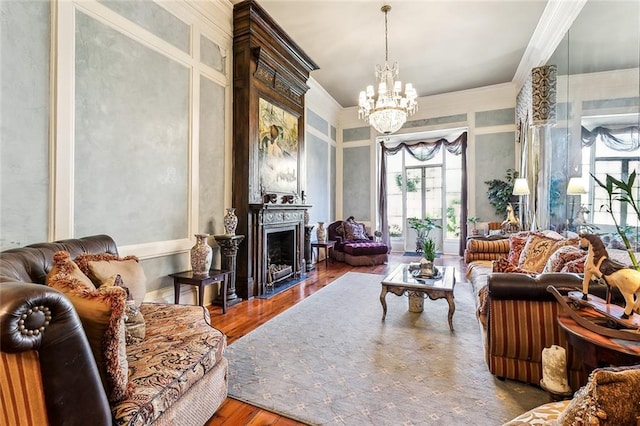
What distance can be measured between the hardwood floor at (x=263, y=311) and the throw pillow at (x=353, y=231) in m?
0.71

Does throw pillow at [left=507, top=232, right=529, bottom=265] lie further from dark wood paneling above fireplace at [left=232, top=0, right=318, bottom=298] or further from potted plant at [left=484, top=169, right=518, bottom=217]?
dark wood paneling above fireplace at [left=232, top=0, right=318, bottom=298]

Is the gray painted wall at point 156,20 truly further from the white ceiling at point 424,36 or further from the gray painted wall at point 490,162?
the gray painted wall at point 490,162

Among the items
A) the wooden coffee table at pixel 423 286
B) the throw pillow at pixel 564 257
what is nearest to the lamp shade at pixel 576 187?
the throw pillow at pixel 564 257

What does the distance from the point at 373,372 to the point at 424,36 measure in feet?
15.2

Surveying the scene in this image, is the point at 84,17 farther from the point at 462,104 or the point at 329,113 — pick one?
the point at 462,104

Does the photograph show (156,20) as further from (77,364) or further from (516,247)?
(516,247)

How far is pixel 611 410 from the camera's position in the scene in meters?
0.66

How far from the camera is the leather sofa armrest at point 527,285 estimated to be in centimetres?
190

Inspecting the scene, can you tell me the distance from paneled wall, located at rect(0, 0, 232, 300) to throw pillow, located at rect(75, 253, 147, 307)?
64 centimetres

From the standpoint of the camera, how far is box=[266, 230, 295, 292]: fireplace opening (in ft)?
15.8

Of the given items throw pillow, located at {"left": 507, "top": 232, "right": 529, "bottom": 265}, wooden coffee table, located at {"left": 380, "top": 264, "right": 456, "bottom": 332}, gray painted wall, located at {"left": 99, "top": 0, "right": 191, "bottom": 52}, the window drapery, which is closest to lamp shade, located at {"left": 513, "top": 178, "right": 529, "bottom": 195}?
throw pillow, located at {"left": 507, "top": 232, "right": 529, "bottom": 265}

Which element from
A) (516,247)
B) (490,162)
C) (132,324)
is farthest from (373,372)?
(490,162)

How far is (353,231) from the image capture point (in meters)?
6.88

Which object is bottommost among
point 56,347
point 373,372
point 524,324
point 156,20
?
point 373,372
